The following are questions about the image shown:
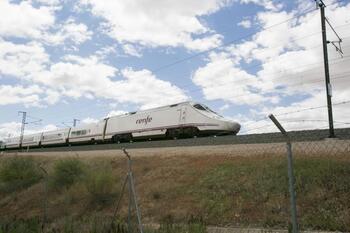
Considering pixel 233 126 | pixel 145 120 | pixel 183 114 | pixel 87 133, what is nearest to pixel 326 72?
pixel 233 126

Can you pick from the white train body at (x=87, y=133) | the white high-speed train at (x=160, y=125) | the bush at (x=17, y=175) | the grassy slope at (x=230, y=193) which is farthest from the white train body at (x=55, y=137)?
the grassy slope at (x=230, y=193)

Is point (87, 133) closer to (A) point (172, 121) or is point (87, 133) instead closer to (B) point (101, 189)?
(A) point (172, 121)

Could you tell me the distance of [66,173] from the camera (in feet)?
74.0

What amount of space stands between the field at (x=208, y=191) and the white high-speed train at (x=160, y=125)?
5.39m

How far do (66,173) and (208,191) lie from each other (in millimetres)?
10387

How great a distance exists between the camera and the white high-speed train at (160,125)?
28.2 m

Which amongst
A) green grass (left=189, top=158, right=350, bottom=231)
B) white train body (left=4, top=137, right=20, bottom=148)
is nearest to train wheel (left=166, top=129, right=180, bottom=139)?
green grass (left=189, top=158, right=350, bottom=231)

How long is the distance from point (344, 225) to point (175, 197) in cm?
678

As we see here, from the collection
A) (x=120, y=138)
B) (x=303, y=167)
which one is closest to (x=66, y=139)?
(x=120, y=138)

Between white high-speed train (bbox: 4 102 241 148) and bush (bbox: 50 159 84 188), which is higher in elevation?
white high-speed train (bbox: 4 102 241 148)

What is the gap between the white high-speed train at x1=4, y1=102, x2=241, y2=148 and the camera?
2823 centimetres

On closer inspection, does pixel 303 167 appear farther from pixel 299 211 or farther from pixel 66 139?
pixel 66 139

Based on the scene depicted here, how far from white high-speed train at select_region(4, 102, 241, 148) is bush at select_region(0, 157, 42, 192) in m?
9.48

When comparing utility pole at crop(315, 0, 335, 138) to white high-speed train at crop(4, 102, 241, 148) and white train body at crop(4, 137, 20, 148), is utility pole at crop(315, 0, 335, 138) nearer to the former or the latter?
white high-speed train at crop(4, 102, 241, 148)
